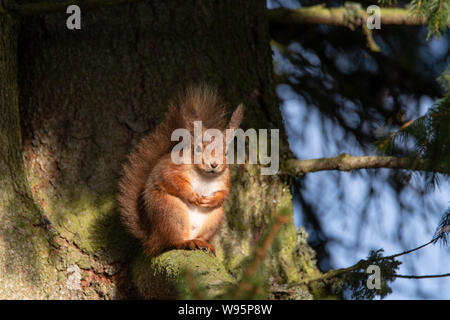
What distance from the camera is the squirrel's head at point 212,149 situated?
6.15 ft

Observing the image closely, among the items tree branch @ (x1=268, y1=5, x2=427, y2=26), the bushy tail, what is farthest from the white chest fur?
tree branch @ (x1=268, y1=5, x2=427, y2=26)

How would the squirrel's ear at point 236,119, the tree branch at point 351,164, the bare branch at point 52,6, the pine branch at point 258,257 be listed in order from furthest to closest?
the squirrel's ear at point 236,119 < the bare branch at point 52,6 < the tree branch at point 351,164 < the pine branch at point 258,257

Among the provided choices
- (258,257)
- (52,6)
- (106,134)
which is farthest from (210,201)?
(258,257)

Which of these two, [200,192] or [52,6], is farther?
[200,192]

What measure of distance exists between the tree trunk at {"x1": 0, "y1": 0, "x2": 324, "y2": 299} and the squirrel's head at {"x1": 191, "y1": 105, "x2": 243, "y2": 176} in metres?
0.11

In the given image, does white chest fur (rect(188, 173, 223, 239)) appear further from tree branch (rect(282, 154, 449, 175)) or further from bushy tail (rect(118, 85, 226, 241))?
tree branch (rect(282, 154, 449, 175))

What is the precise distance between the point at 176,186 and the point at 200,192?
139 mm

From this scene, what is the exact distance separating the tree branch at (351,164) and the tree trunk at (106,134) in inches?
2.8

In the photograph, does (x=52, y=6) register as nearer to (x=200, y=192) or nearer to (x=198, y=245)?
(x=200, y=192)

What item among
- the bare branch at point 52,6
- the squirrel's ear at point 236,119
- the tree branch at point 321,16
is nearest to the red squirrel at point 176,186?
the squirrel's ear at point 236,119

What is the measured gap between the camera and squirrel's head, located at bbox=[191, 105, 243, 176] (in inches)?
73.8

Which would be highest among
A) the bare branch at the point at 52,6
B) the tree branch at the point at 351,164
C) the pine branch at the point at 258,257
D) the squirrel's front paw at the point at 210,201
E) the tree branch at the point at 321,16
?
the tree branch at the point at 321,16

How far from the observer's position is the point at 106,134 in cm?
180

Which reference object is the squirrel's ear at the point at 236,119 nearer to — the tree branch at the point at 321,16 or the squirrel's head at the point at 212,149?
the squirrel's head at the point at 212,149
